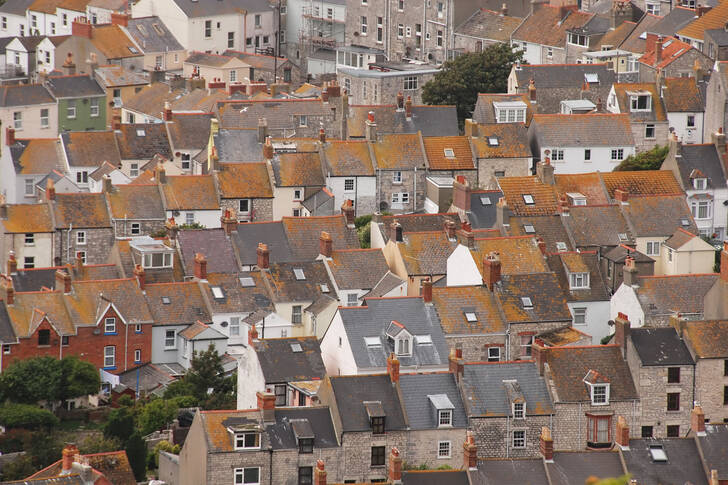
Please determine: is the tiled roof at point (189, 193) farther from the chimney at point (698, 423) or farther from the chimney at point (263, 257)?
the chimney at point (698, 423)

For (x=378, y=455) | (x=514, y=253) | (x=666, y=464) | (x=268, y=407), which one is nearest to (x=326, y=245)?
(x=514, y=253)

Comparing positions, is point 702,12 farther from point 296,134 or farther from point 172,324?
point 172,324

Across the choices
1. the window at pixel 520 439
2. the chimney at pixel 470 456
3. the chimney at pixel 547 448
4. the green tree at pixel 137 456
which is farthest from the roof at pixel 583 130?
the chimney at pixel 470 456

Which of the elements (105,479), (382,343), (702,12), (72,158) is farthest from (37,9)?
(105,479)

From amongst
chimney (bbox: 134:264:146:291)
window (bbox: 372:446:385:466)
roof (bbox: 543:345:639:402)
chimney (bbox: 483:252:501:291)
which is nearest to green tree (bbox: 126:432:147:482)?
window (bbox: 372:446:385:466)

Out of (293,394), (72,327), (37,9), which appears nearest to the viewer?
(293,394)

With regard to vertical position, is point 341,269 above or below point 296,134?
below

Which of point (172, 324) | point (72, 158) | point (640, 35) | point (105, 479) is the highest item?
point (640, 35)

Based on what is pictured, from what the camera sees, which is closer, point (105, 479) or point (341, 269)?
point (105, 479)
